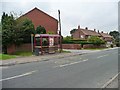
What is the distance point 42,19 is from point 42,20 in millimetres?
235

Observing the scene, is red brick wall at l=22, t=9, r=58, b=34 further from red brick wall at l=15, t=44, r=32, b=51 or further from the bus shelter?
the bus shelter

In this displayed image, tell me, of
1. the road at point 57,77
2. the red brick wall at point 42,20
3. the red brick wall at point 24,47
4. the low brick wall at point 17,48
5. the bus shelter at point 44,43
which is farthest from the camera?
the red brick wall at point 42,20

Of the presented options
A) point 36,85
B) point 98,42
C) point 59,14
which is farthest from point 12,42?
point 98,42

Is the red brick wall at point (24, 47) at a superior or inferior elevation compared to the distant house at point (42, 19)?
inferior

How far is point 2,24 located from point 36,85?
86.9 ft

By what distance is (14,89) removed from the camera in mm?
9125

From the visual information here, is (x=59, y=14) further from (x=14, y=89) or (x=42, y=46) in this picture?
(x=14, y=89)

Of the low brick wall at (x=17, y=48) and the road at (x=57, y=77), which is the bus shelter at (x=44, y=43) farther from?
the road at (x=57, y=77)

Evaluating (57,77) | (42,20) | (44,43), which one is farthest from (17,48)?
(42,20)

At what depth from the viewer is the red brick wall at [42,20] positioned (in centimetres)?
6191

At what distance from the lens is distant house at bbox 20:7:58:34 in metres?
62.0

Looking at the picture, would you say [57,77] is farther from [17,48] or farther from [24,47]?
[24,47]

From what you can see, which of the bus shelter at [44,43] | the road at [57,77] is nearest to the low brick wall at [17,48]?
the bus shelter at [44,43]

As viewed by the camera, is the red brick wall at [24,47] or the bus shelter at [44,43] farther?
the red brick wall at [24,47]
